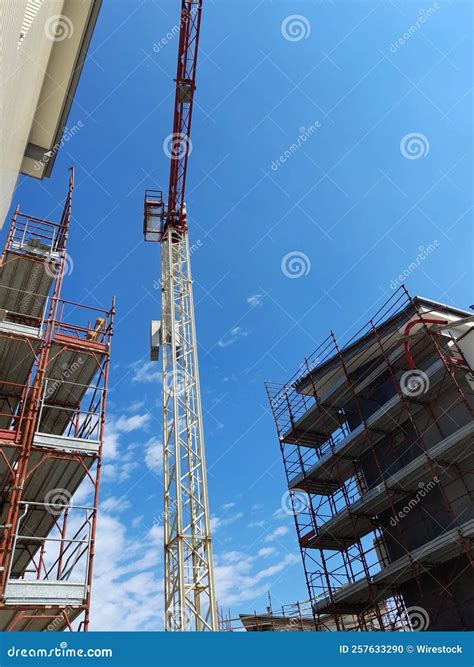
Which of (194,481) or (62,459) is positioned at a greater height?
(194,481)

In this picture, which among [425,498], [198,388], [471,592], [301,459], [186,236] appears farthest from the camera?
[186,236]

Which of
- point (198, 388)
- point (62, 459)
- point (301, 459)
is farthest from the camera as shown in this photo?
point (301, 459)

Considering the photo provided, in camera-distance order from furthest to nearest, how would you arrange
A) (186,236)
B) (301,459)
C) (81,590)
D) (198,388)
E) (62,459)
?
1. (186,236)
2. (301,459)
3. (198,388)
4. (62,459)
5. (81,590)

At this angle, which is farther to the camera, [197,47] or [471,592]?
[197,47]

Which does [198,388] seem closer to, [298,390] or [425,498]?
[298,390]

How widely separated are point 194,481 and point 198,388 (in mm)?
4106

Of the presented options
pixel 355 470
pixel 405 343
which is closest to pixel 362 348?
pixel 405 343

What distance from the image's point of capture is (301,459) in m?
23.8

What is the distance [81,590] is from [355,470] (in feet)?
45.7

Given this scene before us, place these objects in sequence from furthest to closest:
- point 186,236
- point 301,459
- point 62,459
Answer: point 186,236 → point 301,459 → point 62,459

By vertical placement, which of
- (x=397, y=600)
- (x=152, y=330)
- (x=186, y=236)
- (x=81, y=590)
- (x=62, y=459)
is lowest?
(x=81, y=590)

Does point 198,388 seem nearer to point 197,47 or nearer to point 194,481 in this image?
point 194,481

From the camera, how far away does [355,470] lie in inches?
878

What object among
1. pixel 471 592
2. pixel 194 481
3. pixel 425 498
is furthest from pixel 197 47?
pixel 471 592
